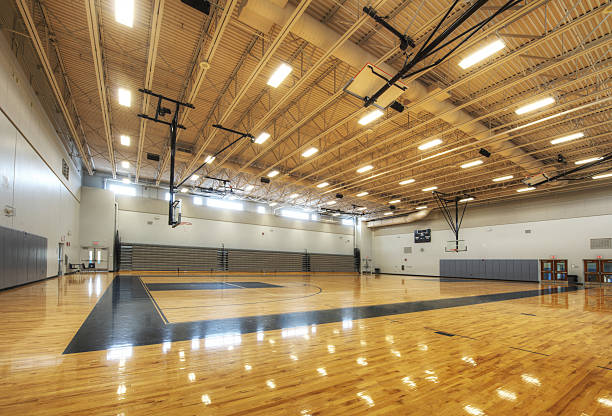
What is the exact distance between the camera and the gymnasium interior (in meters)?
2.81

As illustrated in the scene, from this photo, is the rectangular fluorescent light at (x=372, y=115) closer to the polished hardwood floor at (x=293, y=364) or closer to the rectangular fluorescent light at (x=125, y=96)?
the polished hardwood floor at (x=293, y=364)

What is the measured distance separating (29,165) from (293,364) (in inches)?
461

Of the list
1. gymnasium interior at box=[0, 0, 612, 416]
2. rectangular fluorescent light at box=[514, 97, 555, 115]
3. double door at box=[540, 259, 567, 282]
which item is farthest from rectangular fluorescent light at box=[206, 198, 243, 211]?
double door at box=[540, 259, 567, 282]

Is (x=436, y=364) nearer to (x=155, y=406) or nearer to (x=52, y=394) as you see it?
(x=155, y=406)

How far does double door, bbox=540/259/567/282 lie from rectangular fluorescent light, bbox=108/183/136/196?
28.6m

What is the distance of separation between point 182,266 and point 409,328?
64.7 ft

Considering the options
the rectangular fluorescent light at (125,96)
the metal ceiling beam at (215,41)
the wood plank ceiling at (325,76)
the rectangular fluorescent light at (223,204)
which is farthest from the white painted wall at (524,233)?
the rectangular fluorescent light at (125,96)

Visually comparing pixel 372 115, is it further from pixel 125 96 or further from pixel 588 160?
pixel 588 160

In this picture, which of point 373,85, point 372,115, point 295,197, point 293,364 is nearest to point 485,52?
point 373,85

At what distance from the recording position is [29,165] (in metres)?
9.90

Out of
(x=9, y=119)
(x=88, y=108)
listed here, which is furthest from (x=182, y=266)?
(x=9, y=119)

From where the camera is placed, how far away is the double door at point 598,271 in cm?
1752

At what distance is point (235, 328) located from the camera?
4.78 m

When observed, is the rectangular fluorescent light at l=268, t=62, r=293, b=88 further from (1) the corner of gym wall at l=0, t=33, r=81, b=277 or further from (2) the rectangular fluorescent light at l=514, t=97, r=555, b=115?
(2) the rectangular fluorescent light at l=514, t=97, r=555, b=115
